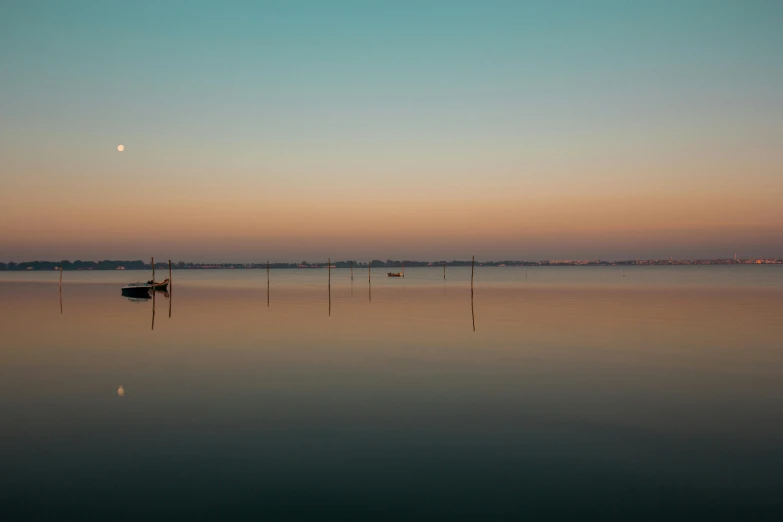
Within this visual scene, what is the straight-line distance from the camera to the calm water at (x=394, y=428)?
894 centimetres

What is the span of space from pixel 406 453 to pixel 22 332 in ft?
100

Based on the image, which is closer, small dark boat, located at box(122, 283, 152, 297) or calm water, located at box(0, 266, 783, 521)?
calm water, located at box(0, 266, 783, 521)

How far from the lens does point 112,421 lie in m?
13.8

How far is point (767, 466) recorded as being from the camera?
1030 cm

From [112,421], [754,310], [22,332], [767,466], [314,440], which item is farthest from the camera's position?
[754,310]

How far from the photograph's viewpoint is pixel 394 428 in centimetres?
1291

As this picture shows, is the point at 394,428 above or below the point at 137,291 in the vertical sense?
above

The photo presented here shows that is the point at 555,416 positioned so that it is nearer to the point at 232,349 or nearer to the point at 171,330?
the point at 232,349

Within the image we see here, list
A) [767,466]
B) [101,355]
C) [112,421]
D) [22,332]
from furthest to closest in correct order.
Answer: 1. [22,332]
2. [101,355]
3. [112,421]
4. [767,466]

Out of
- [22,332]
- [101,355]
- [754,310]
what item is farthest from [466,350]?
[754,310]

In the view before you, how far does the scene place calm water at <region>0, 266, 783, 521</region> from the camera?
352 inches

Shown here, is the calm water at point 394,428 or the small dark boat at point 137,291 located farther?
the small dark boat at point 137,291

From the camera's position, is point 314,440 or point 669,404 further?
point 669,404

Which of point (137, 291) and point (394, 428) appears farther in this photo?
point (137, 291)
